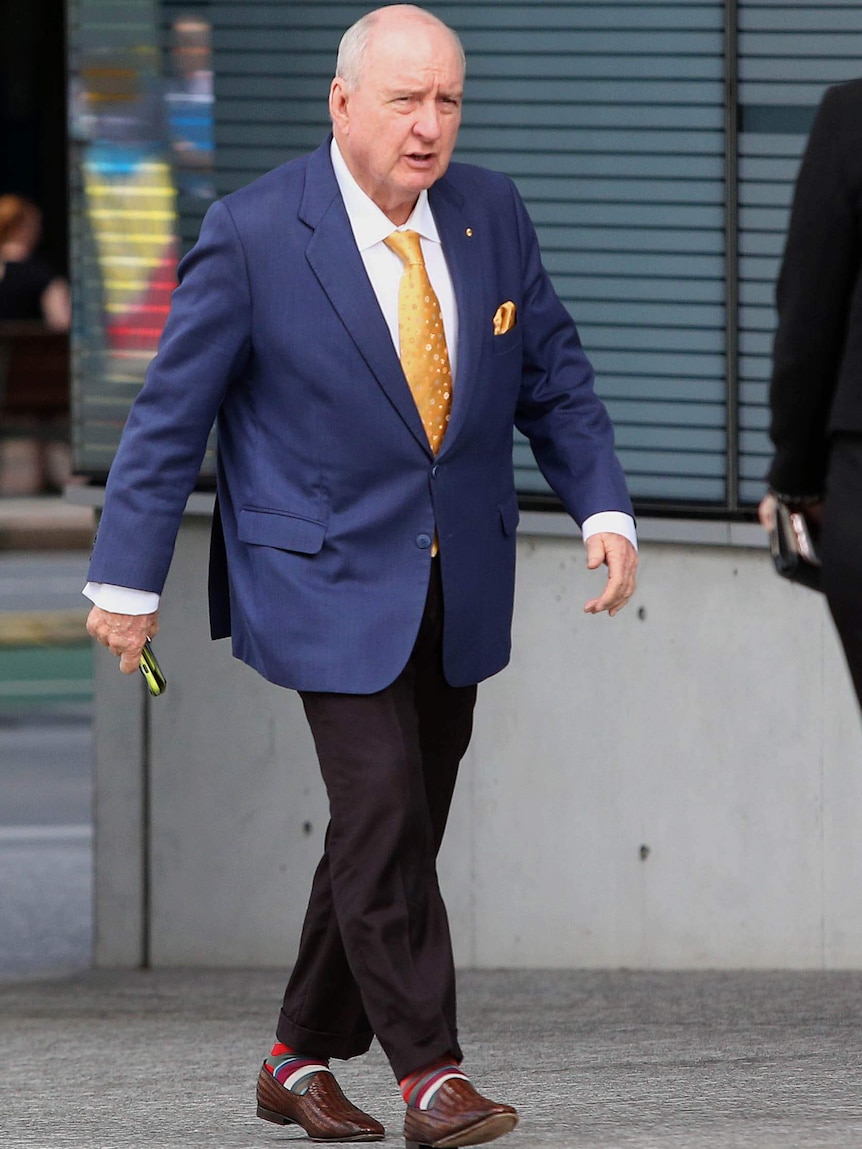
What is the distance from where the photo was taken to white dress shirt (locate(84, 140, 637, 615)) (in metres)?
3.91

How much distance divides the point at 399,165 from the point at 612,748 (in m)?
2.25

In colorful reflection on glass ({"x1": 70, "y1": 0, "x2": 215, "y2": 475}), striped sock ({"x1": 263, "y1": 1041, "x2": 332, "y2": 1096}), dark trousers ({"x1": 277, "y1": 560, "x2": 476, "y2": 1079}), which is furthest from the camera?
colorful reflection on glass ({"x1": 70, "y1": 0, "x2": 215, "y2": 475})

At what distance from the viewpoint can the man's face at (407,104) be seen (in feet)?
12.6

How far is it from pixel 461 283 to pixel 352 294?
0.65 ft

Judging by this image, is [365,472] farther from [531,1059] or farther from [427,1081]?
[531,1059]

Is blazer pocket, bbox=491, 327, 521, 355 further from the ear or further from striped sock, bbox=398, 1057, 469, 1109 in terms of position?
striped sock, bbox=398, 1057, 469, 1109

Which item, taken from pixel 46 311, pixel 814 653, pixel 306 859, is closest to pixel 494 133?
pixel 814 653

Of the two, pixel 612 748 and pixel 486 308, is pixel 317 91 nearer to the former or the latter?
pixel 612 748

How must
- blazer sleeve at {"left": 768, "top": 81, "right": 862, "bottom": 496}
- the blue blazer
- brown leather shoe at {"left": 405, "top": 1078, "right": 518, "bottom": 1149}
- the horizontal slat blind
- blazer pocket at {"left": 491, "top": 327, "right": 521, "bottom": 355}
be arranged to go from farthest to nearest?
the horizontal slat blind → blazer pocket at {"left": 491, "top": 327, "right": 521, "bottom": 355} → the blue blazer → brown leather shoe at {"left": 405, "top": 1078, "right": 518, "bottom": 1149} → blazer sleeve at {"left": 768, "top": 81, "right": 862, "bottom": 496}

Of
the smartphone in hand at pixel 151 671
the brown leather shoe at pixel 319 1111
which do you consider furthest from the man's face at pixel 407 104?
the brown leather shoe at pixel 319 1111

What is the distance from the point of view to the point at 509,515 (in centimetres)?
404

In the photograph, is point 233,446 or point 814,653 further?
point 814,653

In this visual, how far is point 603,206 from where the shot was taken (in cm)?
580

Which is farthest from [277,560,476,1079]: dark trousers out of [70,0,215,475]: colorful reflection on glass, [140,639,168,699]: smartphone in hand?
[70,0,215,475]: colorful reflection on glass
